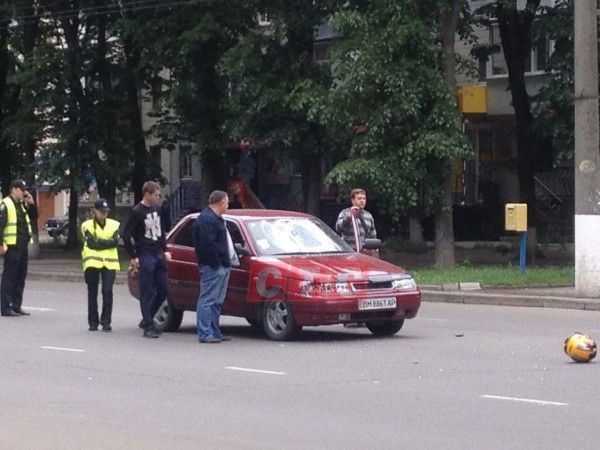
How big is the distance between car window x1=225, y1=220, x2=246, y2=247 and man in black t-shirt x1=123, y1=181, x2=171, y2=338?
85 centimetres


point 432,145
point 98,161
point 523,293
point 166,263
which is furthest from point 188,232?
point 98,161

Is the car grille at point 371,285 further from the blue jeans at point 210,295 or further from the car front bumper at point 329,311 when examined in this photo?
the blue jeans at point 210,295

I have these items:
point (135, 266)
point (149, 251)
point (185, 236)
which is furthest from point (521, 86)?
point (149, 251)

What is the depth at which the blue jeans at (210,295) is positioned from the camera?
56.5ft

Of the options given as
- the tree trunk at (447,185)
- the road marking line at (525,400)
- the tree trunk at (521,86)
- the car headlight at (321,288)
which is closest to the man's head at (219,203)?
the car headlight at (321,288)

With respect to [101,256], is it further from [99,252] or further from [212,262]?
[212,262]

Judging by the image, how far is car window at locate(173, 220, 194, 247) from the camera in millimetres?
18875

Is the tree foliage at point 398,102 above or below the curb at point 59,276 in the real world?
above

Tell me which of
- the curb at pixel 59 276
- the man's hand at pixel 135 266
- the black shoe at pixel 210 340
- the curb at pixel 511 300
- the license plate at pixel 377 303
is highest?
the man's hand at pixel 135 266

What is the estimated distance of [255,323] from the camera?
18656 mm

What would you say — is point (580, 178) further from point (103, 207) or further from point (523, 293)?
point (103, 207)

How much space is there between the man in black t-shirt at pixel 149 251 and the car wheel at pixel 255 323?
1.12 metres

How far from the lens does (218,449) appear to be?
988 centimetres

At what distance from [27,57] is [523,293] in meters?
21.6
